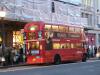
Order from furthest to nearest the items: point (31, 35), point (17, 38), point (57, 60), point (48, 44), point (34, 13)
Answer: point (17, 38) → point (34, 13) → point (57, 60) → point (48, 44) → point (31, 35)

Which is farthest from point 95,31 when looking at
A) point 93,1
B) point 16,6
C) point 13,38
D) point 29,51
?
point 29,51

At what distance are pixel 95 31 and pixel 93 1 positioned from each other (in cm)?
457

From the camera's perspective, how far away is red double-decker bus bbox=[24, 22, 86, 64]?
118 ft

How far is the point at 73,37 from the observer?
40.7 meters

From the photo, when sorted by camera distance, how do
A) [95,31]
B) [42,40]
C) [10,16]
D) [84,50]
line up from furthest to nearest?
[95,31], [84,50], [10,16], [42,40]

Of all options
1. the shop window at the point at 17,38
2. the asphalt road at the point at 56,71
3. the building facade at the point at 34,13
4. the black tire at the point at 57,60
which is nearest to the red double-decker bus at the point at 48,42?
the black tire at the point at 57,60

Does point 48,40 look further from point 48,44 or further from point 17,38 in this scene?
point 17,38

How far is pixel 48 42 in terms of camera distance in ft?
119

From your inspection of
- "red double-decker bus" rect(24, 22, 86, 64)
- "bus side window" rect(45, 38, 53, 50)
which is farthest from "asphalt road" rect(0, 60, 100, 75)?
"bus side window" rect(45, 38, 53, 50)

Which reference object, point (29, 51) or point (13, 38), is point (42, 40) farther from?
point (13, 38)

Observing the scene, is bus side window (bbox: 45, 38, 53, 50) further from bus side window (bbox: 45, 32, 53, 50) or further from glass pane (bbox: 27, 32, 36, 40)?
glass pane (bbox: 27, 32, 36, 40)

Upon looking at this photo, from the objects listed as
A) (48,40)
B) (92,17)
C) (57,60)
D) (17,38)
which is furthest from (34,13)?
(92,17)

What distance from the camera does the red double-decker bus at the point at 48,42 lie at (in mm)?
35844

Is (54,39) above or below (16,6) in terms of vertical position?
below
